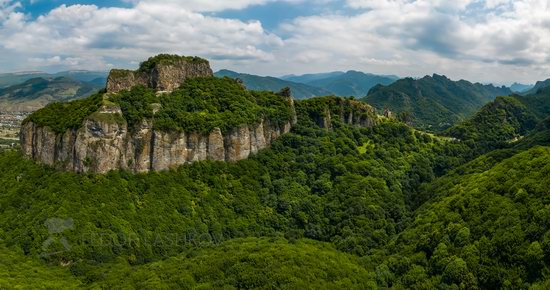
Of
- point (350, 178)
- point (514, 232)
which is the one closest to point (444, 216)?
point (514, 232)

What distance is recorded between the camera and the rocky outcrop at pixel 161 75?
12162 centimetres

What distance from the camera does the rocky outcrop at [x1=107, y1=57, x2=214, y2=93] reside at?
399ft

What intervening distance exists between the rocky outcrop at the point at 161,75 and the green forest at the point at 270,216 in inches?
165

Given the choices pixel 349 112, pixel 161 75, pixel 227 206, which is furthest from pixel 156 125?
pixel 349 112

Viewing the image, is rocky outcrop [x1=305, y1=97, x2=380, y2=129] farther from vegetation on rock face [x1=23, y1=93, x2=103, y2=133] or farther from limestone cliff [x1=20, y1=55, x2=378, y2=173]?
vegetation on rock face [x1=23, y1=93, x2=103, y2=133]

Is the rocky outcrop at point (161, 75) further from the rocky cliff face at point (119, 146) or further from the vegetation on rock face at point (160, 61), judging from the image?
the rocky cliff face at point (119, 146)

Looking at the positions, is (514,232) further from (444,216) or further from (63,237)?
(63,237)

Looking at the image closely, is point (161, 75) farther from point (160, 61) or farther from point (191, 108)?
point (191, 108)

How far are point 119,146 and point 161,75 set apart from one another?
3184 centimetres

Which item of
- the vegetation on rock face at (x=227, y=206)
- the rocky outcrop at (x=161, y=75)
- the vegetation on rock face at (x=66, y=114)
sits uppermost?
the rocky outcrop at (x=161, y=75)

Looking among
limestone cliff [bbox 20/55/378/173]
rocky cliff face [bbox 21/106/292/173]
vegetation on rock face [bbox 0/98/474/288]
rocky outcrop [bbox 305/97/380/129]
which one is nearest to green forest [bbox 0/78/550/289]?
vegetation on rock face [bbox 0/98/474/288]

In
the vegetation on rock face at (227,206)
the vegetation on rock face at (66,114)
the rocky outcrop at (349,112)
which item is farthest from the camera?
the rocky outcrop at (349,112)

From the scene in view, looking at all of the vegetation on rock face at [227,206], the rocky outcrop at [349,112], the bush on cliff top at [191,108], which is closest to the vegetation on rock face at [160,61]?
the bush on cliff top at [191,108]

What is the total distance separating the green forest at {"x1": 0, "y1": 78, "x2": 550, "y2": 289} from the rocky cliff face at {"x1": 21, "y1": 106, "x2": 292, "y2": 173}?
2.57 metres
